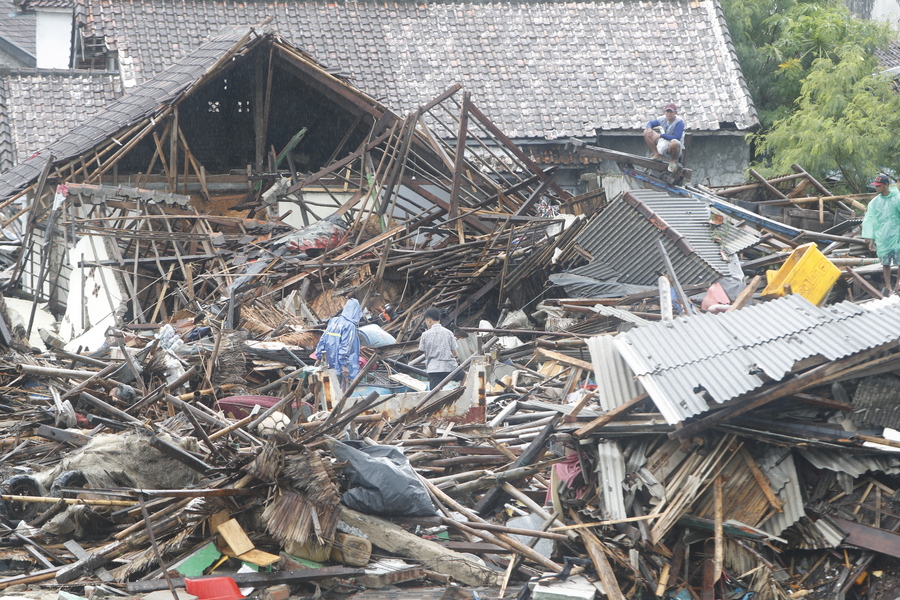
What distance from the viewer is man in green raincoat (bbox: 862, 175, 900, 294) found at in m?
10.8

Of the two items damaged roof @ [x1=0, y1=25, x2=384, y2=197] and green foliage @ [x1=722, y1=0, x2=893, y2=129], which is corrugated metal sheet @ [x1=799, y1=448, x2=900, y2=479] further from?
green foliage @ [x1=722, y1=0, x2=893, y2=129]

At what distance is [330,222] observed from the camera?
13.9 metres

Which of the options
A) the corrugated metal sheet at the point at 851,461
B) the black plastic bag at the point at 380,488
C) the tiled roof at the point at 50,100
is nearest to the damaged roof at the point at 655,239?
the corrugated metal sheet at the point at 851,461

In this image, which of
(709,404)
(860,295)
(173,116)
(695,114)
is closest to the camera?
(709,404)

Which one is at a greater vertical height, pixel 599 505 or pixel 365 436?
pixel 599 505

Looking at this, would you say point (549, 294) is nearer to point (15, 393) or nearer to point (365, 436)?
point (365, 436)

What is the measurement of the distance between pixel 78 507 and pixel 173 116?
903cm

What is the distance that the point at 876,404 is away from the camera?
674 centimetres

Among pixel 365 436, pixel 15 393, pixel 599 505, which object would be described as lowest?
pixel 15 393

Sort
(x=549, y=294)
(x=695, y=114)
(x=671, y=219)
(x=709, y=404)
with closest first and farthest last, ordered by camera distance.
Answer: (x=709, y=404) → (x=671, y=219) → (x=549, y=294) → (x=695, y=114)

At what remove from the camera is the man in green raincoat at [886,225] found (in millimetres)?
10789

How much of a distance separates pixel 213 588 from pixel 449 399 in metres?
3.80

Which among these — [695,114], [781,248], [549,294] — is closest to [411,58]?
[695,114]

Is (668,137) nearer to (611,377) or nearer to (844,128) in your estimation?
(844,128)
